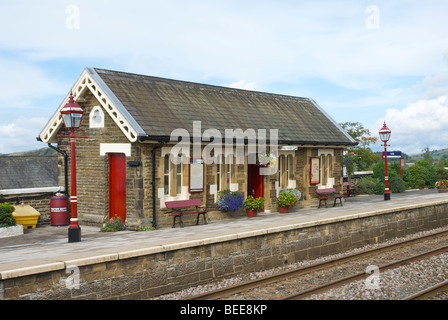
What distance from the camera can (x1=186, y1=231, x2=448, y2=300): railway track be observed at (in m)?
9.71

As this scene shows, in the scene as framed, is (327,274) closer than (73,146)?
Yes

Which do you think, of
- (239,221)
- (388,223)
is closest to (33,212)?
(239,221)

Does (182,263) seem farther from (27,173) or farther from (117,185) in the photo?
(27,173)

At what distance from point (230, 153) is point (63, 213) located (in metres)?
5.82

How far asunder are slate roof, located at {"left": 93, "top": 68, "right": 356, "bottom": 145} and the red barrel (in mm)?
3954

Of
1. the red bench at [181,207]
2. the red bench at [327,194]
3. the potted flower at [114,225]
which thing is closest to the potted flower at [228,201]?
the red bench at [181,207]

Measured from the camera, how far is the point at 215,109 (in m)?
17.5

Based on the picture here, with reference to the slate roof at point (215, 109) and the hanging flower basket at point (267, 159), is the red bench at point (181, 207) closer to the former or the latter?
the slate roof at point (215, 109)

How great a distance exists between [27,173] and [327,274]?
3505cm

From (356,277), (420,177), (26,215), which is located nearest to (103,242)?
(26,215)

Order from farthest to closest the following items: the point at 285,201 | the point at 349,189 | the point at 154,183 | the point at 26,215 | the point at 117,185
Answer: the point at 349,189 < the point at 285,201 < the point at 117,185 < the point at 26,215 < the point at 154,183

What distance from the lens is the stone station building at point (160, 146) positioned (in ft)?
46.7
